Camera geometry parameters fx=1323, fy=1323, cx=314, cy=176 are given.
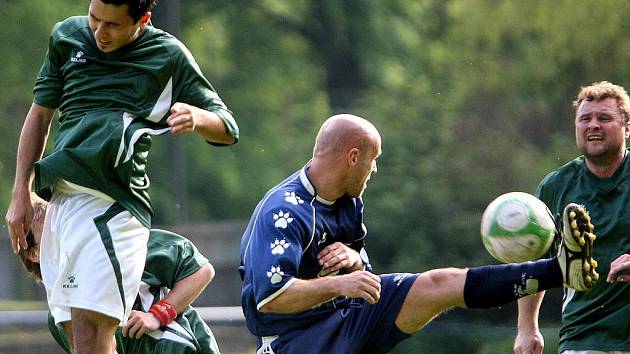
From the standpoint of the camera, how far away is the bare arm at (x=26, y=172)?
4.81 metres

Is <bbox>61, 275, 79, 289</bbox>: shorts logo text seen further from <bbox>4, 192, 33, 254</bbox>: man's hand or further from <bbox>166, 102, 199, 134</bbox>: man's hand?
<bbox>166, 102, 199, 134</bbox>: man's hand

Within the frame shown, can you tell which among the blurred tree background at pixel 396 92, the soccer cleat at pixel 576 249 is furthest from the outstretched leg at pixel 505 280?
the blurred tree background at pixel 396 92

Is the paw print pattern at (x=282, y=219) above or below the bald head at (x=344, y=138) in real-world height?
below

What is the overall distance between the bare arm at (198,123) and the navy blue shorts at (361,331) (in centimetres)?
78

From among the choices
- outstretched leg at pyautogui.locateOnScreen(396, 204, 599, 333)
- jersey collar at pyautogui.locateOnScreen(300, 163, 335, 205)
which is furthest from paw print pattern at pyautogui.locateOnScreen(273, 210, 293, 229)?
outstretched leg at pyautogui.locateOnScreen(396, 204, 599, 333)

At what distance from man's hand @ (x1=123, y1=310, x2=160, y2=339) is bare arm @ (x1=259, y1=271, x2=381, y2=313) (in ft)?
2.41

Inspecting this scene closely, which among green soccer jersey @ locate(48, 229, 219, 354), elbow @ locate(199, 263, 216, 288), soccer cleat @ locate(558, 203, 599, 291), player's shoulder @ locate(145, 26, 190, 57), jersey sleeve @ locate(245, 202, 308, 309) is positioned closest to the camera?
soccer cleat @ locate(558, 203, 599, 291)

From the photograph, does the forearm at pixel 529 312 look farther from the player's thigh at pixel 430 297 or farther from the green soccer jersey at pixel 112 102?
the green soccer jersey at pixel 112 102

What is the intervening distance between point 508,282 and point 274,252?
32.8 inches

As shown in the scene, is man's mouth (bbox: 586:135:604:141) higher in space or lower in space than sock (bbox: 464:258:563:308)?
higher

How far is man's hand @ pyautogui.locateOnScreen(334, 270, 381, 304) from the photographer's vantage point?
4523 millimetres

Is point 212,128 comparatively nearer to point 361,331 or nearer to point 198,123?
point 198,123

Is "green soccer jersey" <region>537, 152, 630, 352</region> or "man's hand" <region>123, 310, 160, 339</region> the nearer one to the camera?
"man's hand" <region>123, 310, 160, 339</region>

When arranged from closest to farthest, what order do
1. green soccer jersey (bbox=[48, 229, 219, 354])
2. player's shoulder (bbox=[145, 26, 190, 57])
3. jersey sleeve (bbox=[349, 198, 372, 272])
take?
player's shoulder (bbox=[145, 26, 190, 57]) < jersey sleeve (bbox=[349, 198, 372, 272]) < green soccer jersey (bbox=[48, 229, 219, 354])
